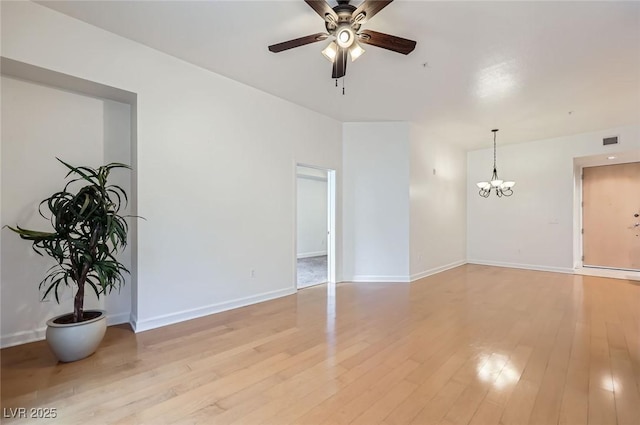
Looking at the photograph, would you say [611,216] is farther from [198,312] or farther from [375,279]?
[198,312]

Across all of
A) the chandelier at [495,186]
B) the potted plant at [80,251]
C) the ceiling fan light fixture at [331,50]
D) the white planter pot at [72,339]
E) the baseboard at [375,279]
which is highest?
the ceiling fan light fixture at [331,50]

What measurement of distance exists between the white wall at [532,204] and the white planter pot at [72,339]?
7.28 metres

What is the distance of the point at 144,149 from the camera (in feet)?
10.0

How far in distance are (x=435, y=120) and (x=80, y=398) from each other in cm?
583

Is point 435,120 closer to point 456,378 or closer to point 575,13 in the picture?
point 575,13

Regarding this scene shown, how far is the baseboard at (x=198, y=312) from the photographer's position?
3047mm

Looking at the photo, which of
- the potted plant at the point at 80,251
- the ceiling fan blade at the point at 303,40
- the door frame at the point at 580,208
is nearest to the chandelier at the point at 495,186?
the door frame at the point at 580,208

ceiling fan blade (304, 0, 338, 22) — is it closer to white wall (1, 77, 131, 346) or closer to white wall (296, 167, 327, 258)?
white wall (1, 77, 131, 346)

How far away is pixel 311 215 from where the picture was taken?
8.99m

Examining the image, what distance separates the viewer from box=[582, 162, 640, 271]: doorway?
6035 mm

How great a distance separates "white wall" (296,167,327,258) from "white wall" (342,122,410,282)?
3.02 metres

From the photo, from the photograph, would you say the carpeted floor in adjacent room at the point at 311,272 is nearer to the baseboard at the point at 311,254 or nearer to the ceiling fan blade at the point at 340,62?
the baseboard at the point at 311,254

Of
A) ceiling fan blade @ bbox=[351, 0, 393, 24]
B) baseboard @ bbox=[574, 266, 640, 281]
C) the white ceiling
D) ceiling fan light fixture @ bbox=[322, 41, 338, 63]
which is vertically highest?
the white ceiling

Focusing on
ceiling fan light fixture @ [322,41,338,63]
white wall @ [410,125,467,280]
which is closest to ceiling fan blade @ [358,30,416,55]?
ceiling fan light fixture @ [322,41,338,63]
